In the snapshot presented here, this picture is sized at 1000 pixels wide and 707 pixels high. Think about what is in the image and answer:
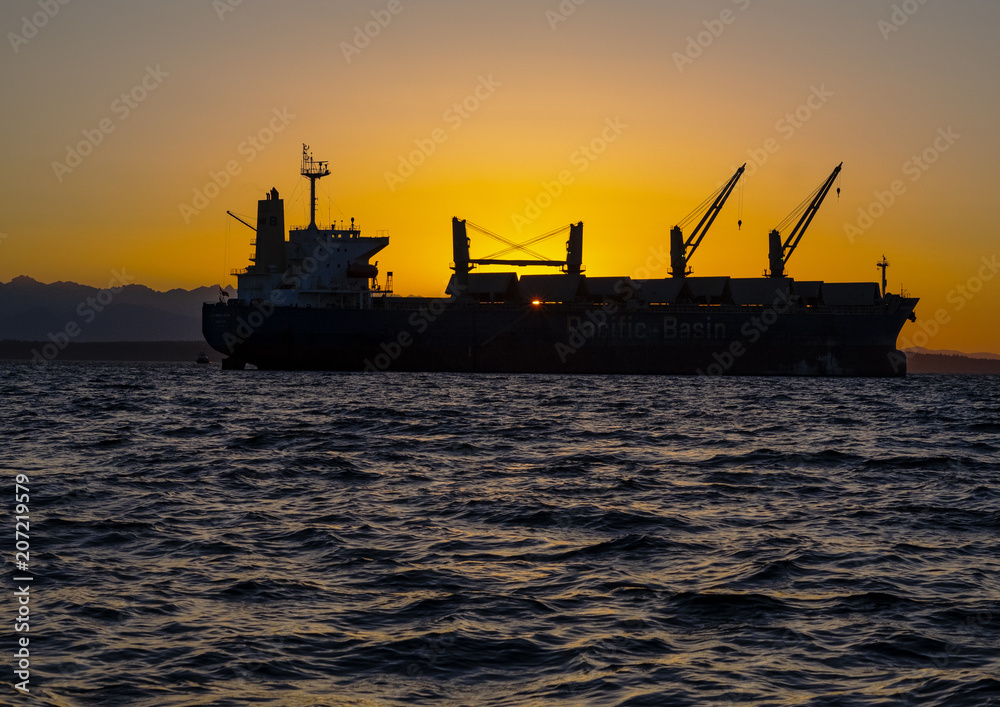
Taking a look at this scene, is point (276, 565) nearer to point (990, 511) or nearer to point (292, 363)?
point (990, 511)

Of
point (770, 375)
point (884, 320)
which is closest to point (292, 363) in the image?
point (770, 375)

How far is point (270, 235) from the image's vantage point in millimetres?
86062

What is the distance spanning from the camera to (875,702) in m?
7.07

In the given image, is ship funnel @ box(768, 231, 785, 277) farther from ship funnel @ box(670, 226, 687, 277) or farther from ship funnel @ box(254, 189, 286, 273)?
ship funnel @ box(254, 189, 286, 273)

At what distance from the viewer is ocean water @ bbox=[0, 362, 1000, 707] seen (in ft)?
24.5

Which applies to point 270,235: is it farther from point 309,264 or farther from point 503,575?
point 503,575

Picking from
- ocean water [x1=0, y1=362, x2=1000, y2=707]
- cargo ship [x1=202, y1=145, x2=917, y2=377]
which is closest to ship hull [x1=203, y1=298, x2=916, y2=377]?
cargo ship [x1=202, y1=145, x2=917, y2=377]

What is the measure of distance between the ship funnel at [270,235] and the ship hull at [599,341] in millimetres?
6548

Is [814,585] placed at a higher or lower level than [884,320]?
lower

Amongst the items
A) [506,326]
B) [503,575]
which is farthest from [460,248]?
[503,575]

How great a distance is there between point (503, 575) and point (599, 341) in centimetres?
7306

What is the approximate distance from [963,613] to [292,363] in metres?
74.3

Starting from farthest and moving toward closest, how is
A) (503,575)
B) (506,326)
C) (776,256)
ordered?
(776,256) → (506,326) → (503,575)

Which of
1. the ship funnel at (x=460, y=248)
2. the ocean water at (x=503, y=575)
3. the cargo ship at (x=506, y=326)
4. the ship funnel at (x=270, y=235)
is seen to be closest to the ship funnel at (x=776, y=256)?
the cargo ship at (x=506, y=326)
